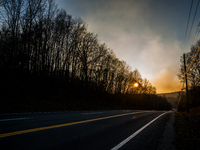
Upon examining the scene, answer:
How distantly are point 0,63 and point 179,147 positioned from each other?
25508mm

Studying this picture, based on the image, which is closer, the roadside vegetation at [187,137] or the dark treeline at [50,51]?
the roadside vegetation at [187,137]

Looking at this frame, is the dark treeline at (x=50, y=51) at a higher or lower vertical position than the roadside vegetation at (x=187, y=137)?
higher

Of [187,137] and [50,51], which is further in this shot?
[50,51]

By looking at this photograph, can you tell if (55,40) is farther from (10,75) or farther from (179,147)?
(179,147)

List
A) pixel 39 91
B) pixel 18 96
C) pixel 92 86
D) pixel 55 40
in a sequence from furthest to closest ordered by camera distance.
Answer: pixel 92 86
pixel 55 40
pixel 39 91
pixel 18 96

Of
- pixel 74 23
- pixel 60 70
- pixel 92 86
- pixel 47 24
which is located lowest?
pixel 92 86

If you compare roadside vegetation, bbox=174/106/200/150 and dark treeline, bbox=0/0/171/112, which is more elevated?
dark treeline, bbox=0/0/171/112

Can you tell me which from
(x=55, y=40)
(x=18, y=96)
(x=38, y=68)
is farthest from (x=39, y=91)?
(x=55, y=40)

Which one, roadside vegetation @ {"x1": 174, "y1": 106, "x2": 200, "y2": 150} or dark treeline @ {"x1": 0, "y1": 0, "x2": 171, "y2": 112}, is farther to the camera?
dark treeline @ {"x1": 0, "y1": 0, "x2": 171, "y2": 112}

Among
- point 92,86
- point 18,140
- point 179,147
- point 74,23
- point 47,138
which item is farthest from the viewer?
point 92,86

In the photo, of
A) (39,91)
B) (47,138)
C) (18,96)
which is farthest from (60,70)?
(47,138)

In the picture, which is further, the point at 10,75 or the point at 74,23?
the point at 74,23

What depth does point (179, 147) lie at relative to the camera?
13.8 ft

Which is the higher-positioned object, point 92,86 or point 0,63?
point 0,63
